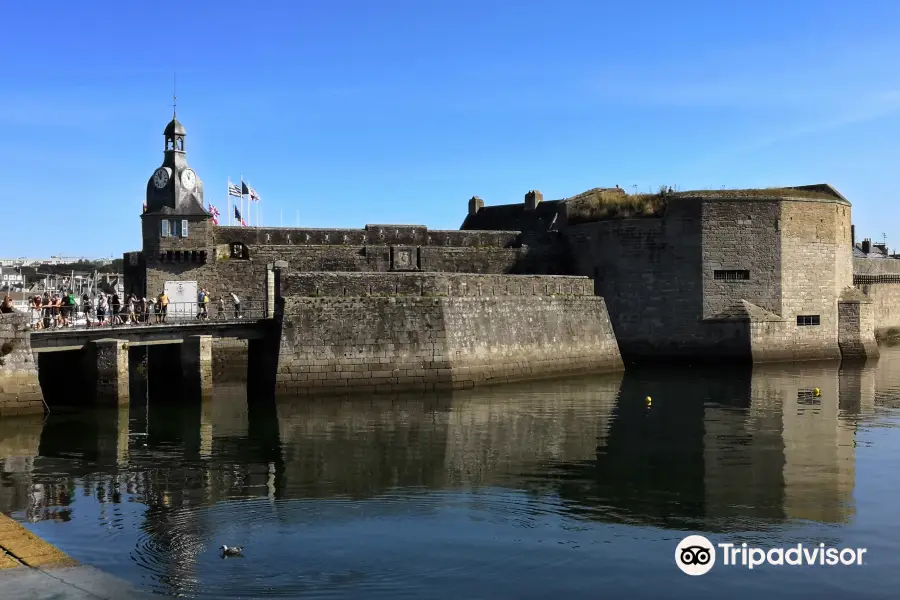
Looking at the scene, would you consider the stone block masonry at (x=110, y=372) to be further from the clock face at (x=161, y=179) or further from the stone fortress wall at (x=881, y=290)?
the stone fortress wall at (x=881, y=290)

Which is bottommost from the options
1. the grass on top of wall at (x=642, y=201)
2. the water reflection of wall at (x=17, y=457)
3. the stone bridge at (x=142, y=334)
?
the water reflection of wall at (x=17, y=457)

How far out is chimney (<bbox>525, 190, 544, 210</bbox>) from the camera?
44.9 metres

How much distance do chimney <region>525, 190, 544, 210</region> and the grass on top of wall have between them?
23.5 feet

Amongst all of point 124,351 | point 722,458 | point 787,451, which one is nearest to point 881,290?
point 787,451

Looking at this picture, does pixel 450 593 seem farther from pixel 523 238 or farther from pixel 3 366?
pixel 523 238

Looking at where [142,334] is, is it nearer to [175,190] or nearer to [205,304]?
[205,304]

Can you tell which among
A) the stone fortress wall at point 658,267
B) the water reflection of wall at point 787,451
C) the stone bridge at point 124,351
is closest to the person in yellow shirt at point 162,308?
the stone bridge at point 124,351

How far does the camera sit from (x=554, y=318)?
31.0 metres

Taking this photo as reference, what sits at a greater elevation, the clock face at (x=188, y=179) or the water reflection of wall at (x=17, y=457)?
the clock face at (x=188, y=179)

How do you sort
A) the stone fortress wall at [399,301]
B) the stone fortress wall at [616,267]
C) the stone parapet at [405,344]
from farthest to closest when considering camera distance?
the stone fortress wall at [616,267] < the stone fortress wall at [399,301] < the stone parapet at [405,344]

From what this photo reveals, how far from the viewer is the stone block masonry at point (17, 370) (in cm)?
2171

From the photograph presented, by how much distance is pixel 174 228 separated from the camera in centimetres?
3262

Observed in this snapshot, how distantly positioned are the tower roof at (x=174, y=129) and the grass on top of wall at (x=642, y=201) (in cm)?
1577

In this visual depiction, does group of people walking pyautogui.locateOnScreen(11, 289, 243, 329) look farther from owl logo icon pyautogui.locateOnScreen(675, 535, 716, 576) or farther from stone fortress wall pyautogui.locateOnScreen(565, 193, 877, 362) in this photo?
owl logo icon pyautogui.locateOnScreen(675, 535, 716, 576)
